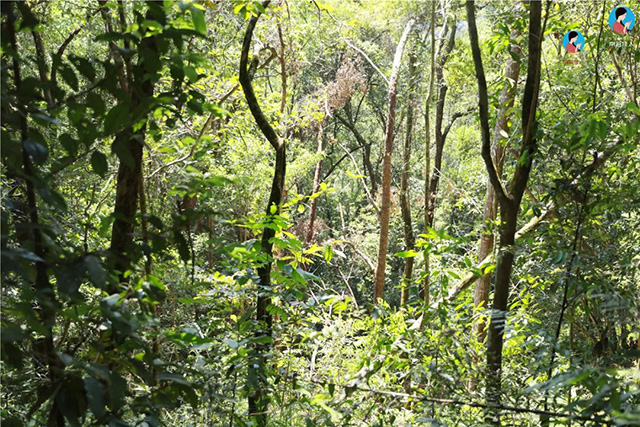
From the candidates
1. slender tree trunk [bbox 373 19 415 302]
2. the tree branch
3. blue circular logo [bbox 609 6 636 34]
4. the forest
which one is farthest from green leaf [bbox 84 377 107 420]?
slender tree trunk [bbox 373 19 415 302]

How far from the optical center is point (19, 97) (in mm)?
920

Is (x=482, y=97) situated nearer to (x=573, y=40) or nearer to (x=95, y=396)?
(x=95, y=396)

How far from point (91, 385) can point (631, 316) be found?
1385 mm

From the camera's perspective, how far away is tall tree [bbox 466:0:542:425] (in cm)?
168

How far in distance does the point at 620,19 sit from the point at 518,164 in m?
1.85

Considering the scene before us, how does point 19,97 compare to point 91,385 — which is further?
point 19,97

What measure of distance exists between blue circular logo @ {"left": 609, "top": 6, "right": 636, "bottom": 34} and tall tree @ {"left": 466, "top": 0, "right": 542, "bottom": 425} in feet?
5.59

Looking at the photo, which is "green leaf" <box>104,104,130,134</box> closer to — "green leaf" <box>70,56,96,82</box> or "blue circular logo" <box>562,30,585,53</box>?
"green leaf" <box>70,56,96,82</box>

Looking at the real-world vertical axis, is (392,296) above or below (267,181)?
below

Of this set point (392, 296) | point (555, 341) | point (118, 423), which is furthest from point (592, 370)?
point (392, 296)

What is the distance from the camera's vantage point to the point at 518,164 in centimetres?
180

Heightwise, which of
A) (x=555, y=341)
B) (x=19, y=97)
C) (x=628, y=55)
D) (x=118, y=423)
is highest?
(x=628, y=55)

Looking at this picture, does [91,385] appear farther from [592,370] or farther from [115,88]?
[592,370]

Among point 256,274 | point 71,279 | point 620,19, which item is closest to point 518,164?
point 256,274
